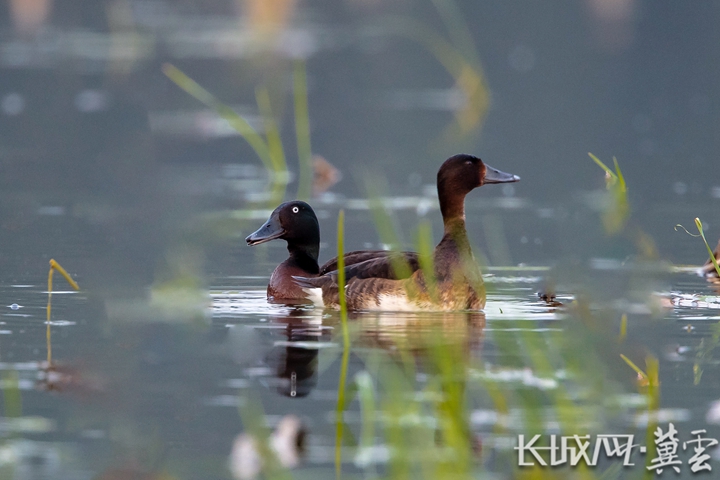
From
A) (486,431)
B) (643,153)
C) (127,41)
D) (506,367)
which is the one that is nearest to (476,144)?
(643,153)

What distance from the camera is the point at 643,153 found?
64.5 feet

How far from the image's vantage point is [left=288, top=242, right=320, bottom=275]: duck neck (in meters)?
9.92

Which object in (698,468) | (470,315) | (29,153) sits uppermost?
(29,153)

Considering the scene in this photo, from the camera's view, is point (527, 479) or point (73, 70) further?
point (73, 70)

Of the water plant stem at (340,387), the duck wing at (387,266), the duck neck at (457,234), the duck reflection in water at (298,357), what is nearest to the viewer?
the water plant stem at (340,387)

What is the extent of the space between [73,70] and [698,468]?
24.3 meters

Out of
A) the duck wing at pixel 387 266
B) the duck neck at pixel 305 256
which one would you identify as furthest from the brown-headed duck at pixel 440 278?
the duck neck at pixel 305 256

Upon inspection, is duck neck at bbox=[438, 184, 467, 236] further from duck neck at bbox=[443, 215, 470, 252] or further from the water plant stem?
the water plant stem

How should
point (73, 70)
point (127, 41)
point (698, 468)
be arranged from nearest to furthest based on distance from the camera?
point (698, 468), point (73, 70), point (127, 41)

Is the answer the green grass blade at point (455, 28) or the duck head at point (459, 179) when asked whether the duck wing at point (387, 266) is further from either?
the green grass blade at point (455, 28)

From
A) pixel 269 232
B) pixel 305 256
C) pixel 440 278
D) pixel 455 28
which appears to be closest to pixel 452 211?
pixel 440 278

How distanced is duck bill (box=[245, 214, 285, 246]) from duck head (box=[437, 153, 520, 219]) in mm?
1263

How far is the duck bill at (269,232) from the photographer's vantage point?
9938mm

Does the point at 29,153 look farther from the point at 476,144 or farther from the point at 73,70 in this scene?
the point at 73,70
